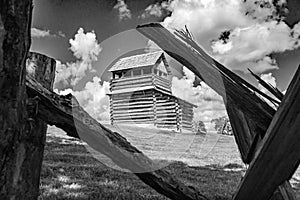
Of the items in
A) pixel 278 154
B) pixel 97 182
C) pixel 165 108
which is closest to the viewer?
pixel 278 154

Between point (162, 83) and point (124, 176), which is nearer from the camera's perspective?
point (162, 83)

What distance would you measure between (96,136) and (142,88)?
0.45 meters

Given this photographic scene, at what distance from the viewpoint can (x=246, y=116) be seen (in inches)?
60.0

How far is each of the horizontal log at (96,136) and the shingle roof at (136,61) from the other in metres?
0.32

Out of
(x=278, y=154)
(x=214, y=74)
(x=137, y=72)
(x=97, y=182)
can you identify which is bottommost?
(x=97, y=182)

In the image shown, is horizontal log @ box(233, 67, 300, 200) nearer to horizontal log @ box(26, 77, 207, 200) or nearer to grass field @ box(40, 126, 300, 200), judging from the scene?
horizontal log @ box(26, 77, 207, 200)

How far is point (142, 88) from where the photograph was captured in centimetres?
204

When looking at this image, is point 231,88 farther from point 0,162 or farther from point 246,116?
point 0,162

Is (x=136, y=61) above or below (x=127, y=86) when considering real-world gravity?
above

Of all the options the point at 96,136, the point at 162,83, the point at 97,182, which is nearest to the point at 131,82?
the point at 162,83

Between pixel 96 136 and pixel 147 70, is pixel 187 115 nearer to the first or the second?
pixel 147 70

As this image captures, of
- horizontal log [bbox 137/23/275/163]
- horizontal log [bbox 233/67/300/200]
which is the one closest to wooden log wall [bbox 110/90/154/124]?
horizontal log [bbox 137/23/275/163]

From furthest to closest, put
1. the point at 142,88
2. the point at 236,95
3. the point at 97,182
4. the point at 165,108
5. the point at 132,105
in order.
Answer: the point at 97,182
the point at 165,108
the point at 142,88
the point at 132,105
the point at 236,95

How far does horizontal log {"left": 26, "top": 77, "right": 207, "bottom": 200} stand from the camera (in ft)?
5.76
